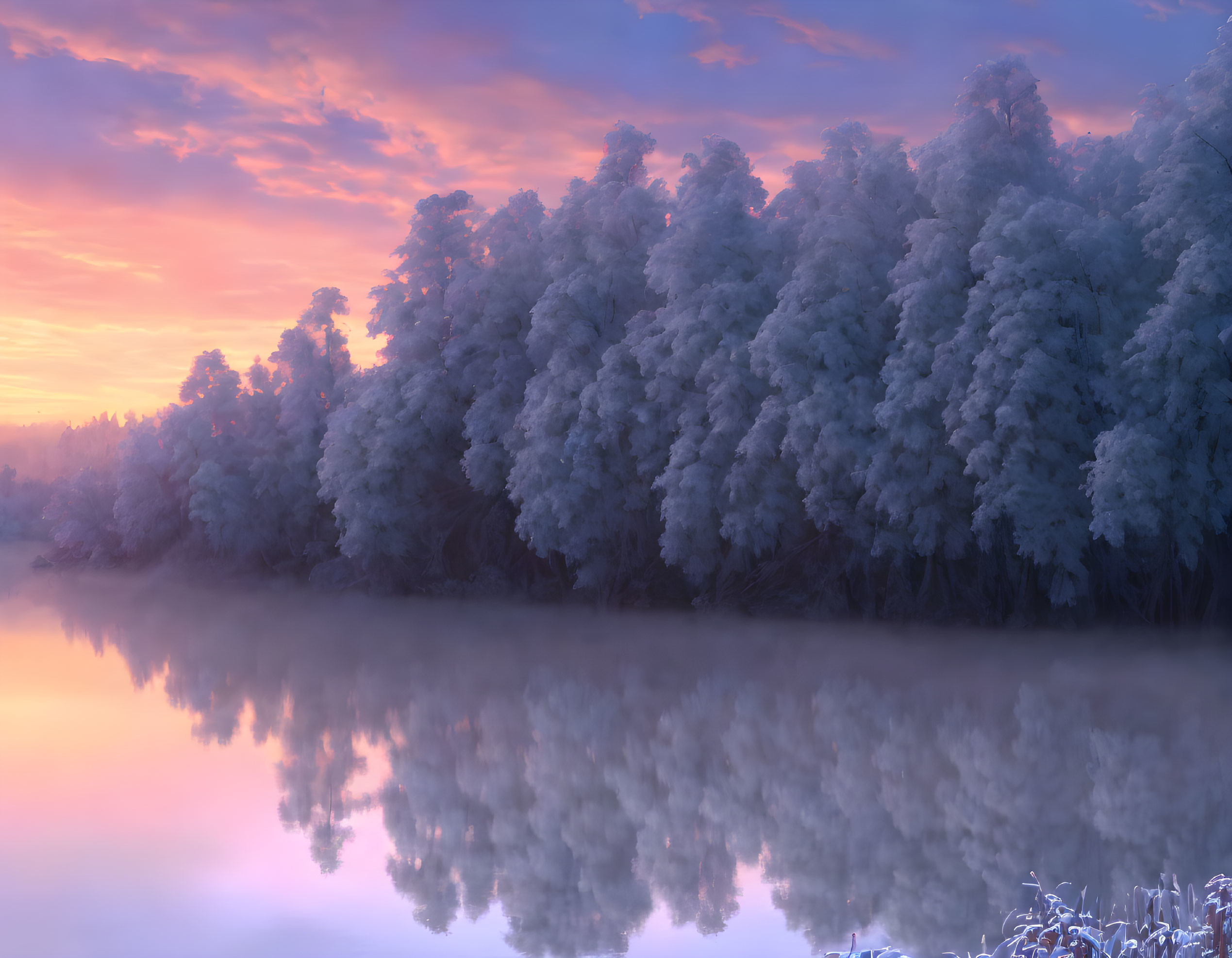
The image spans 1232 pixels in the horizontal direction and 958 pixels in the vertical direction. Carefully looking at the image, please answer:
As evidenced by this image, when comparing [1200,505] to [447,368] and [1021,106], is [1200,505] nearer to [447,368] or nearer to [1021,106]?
[1021,106]

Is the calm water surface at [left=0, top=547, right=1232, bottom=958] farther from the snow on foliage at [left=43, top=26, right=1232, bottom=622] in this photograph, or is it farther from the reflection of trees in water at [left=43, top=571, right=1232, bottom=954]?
the snow on foliage at [left=43, top=26, right=1232, bottom=622]

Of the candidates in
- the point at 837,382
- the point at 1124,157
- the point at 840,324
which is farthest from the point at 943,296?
the point at 1124,157

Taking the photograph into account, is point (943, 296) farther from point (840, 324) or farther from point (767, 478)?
point (767, 478)

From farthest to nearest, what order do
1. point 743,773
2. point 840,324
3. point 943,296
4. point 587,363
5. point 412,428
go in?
point 412,428 < point 587,363 < point 840,324 < point 943,296 < point 743,773

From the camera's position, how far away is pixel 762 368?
35594mm

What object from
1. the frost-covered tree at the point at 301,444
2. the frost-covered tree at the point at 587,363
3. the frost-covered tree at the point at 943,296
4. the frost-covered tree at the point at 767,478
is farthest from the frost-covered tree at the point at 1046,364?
the frost-covered tree at the point at 301,444

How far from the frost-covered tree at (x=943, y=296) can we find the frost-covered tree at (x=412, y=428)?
2079cm

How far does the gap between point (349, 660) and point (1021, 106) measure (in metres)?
24.8

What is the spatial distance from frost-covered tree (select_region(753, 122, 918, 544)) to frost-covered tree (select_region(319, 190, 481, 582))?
54.6ft

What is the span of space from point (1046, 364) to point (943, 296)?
4.43 m

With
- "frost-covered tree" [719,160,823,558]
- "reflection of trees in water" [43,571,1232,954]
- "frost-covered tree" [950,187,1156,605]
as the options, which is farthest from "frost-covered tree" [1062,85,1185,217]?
"reflection of trees in water" [43,571,1232,954]

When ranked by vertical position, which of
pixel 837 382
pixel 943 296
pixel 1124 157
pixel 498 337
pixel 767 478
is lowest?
pixel 767 478

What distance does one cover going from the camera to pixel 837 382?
34438 mm

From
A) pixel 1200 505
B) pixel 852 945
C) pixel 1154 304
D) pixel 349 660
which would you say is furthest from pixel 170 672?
pixel 1154 304
